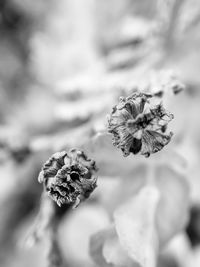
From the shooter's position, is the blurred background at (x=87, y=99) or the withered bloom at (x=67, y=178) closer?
the withered bloom at (x=67, y=178)

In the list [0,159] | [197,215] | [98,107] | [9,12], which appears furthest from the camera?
[9,12]

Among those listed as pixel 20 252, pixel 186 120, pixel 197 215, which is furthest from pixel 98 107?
pixel 20 252

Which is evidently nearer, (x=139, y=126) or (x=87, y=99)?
(x=139, y=126)

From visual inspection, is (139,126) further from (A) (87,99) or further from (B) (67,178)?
(A) (87,99)

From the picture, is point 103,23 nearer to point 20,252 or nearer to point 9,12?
point 9,12

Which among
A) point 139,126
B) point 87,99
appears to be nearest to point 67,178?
point 139,126
